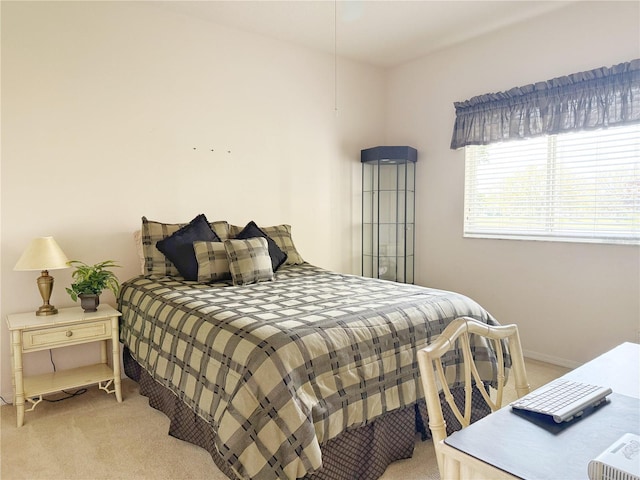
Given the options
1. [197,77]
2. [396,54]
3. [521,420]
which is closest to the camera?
[521,420]

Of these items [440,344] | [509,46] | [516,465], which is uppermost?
[509,46]

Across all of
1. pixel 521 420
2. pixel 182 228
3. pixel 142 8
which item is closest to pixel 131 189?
pixel 182 228

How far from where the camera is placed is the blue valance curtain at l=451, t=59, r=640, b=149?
2982mm

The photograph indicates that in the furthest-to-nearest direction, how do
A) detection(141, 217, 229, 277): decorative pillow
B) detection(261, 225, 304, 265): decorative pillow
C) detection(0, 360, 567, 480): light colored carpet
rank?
1. detection(261, 225, 304, 265): decorative pillow
2. detection(141, 217, 229, 277): decorative pillow
3. detection(0, 360, 567, 480): light colored carpet

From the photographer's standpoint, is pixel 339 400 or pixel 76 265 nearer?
pixel 339 400

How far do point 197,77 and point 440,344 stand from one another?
317cm

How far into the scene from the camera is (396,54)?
14.3 ft

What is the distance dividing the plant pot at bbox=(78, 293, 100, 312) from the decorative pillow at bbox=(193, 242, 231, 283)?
0.66 metres

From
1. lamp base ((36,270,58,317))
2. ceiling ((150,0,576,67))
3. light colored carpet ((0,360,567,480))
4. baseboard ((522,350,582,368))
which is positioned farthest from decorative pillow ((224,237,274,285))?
baseboard ((522,350,582,368))

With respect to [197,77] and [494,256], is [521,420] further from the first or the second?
[197,77]

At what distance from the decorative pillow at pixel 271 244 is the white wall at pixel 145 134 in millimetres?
401

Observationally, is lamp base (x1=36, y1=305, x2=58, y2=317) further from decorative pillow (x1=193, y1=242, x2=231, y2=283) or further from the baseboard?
the baseboard

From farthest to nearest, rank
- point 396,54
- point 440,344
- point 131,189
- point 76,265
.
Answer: point 396,54 < point 131,189 < point 76,265 < point 440,344

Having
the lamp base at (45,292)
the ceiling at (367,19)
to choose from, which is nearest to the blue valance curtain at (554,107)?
the ceiling at (367,19)
